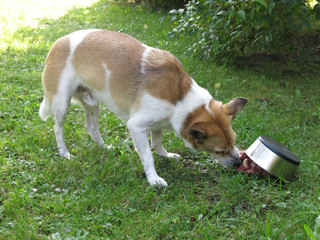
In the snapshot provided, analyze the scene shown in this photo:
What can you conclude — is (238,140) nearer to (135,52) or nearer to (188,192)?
(188,192)

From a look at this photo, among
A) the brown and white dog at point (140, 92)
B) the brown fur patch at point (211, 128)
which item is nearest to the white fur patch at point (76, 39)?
the brown and white dog at point (140, 92)

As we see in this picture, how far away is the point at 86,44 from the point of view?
12.6 feet

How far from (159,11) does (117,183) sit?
803 cm

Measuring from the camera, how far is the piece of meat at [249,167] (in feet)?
11.7

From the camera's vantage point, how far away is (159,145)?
4.13 metres

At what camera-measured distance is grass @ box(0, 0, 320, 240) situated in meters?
2.92

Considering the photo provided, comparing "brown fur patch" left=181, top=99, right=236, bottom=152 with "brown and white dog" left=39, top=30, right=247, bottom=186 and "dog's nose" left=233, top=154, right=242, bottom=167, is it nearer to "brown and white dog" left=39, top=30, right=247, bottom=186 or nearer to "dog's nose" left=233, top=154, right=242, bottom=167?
"brown and white dog" left=39, top=30, right=247, bottom=186

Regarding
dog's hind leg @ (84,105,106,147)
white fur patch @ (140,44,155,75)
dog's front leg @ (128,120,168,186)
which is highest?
white fur patch @ (140,44,155,75)

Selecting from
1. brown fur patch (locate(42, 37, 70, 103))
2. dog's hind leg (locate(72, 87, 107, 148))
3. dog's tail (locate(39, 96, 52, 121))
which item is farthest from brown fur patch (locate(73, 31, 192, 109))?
dog's tail (locate(39, 96, 52, 121))

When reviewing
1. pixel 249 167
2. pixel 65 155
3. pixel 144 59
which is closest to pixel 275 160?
pixel 249 167

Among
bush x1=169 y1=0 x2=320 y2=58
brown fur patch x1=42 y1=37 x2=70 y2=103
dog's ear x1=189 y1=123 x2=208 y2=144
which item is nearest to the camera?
dog's ear x1=189 y1=123 x2=208 y2=144

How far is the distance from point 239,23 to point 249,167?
305 cm

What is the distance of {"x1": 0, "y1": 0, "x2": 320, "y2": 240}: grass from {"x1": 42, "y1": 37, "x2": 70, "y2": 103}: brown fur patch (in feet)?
2.34

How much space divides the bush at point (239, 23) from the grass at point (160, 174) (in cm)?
63
